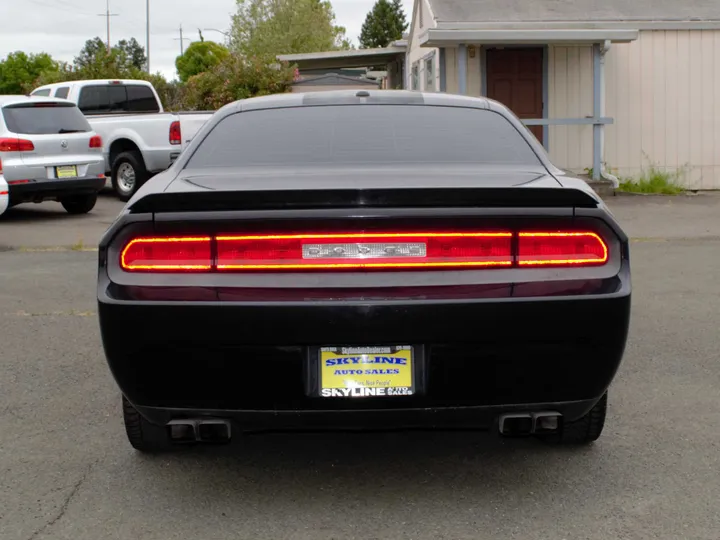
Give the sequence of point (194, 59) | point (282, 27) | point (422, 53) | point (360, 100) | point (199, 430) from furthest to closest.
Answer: point (194, 59) → point (282, 27) → point (422, 53) → point (360, 100) → point (199, 430)

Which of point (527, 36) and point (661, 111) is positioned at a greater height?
point (527, 36)

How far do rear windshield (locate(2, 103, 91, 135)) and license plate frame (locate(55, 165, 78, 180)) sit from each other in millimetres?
518

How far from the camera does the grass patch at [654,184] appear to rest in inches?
691

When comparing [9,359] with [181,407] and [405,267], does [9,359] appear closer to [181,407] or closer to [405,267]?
[181,407]

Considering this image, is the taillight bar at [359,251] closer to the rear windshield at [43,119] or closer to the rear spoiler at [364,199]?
the rear spoiler at [364,199]

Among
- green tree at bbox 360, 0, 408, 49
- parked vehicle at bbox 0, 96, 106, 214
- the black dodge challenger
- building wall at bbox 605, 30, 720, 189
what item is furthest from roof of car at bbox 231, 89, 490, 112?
green tree at bbox 360, 0, 408, 49

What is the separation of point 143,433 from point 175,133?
1304 cm

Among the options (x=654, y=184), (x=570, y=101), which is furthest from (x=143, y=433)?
(x=570, y=101)

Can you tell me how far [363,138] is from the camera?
464 centimetres

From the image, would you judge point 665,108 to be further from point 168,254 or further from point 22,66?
point 22,66

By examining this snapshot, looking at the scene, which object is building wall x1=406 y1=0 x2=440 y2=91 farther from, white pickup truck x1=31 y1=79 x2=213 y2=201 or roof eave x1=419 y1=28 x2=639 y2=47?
white pickup truck x1=31 y1=79 x2=213 y2=201

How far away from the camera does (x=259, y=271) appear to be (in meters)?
3.56

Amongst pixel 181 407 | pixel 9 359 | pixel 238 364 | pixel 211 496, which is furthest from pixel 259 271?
pixel 9 359

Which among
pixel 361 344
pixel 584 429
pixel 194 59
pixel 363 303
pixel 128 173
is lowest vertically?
pixel 584 429
